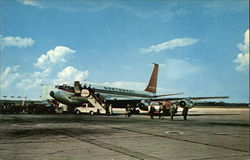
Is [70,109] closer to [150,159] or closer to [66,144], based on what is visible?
[66,144]

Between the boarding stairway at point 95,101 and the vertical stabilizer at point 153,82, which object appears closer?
the boarding stairway at point 95,101

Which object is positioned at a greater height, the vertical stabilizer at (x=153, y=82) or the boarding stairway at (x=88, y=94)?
the vertical stabilizer at (x=153, y=82)

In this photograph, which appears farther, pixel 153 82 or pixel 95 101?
pixel 153 82

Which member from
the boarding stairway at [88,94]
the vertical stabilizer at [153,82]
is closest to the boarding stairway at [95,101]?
the boarding stairway at [88,94]

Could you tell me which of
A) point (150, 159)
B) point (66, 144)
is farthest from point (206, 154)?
point (66, 144)

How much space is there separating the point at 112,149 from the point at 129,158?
3.93ft

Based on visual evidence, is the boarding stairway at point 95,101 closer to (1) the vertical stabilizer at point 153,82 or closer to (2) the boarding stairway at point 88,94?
(2) the boarding stairway at point 88,94

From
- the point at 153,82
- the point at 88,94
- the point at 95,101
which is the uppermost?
the point at 153,82

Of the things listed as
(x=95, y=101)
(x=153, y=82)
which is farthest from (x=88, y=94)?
(x=153, y=82)

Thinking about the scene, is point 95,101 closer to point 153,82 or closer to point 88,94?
point 88,94

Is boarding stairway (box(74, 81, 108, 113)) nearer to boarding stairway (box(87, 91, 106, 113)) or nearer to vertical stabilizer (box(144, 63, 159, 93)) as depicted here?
boarding stairway (box(87, 91, 106, 113))

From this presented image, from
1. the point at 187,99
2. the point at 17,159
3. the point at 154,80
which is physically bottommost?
the point at 17,159

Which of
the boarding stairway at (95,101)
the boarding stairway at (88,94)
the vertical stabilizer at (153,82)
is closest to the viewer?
the boarding stairway at (95,101)

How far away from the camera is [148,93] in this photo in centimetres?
4734
